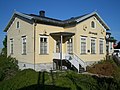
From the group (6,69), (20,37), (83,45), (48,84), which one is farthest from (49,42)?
(48,84)

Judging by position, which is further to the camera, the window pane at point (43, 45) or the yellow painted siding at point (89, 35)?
the yellow painted siding at point (89, 35)

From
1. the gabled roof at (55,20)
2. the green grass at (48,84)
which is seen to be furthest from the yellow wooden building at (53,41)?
the green grass at (48,84)

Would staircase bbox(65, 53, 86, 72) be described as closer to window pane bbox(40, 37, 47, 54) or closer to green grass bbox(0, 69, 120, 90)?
window pane bbox(40, 37, 47, 54)

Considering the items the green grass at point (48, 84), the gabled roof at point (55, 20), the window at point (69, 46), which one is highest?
the gabled roof at point (55, 20)

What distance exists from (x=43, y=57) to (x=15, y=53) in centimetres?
528

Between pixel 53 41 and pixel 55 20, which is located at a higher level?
pixel 55 20

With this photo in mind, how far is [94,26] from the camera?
25984 mm

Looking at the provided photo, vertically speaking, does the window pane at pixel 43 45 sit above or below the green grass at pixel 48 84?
above

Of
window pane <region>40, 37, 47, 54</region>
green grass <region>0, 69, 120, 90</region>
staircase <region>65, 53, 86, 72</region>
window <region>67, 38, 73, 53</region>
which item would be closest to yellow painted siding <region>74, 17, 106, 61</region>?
window <region>67, 38, 73, 53</region>

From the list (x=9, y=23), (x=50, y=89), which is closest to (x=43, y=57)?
(x=9, y=23)

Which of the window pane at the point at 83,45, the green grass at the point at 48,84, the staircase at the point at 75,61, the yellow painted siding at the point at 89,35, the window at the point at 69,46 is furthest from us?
the window pane at the point at 83,45

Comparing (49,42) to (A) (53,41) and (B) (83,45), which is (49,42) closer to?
(A) (53,41)

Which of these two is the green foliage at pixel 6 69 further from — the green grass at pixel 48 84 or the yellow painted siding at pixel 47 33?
the green grass at pixel 48 84

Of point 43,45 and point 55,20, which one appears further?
point 55,20
